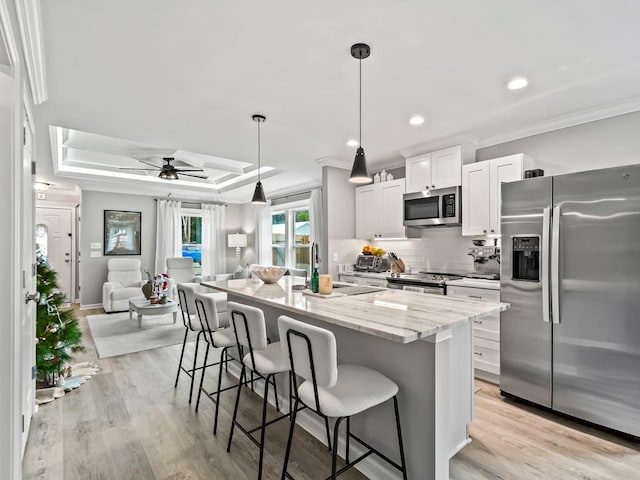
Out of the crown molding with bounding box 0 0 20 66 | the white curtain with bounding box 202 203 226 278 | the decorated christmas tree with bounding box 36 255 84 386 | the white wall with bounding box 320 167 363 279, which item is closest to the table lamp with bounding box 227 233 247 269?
the white curtain with bounding box 202 203 226 278

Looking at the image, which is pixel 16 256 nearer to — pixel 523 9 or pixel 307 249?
pixel 523 9

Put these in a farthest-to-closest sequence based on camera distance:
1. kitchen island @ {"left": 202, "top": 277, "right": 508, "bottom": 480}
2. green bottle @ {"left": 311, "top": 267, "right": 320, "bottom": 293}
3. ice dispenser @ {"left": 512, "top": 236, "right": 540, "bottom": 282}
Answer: ice dispenser @ {"left": 512, "top": 236, "right": 540, "bottom": 282} < green bottle @ {"left": 311, "top": 267, "right": 320, "bottom": 293} < kitchen island @ {"left": 202, "top": 277, "right": 508, "bottom": 480}

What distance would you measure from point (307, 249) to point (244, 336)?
4811 millimetres

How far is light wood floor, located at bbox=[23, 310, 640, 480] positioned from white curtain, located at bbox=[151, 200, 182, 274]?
4.84 meters

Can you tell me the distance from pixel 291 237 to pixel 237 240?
174cm

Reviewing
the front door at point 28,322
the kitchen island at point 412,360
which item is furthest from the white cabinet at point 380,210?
the front door at point 28,322

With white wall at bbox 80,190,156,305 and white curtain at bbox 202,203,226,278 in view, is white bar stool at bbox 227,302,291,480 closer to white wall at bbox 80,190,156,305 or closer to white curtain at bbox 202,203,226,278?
white wall at bbox 80,190,156,305

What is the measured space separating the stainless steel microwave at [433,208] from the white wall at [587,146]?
30.9 inches

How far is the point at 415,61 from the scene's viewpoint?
2211 millimetres

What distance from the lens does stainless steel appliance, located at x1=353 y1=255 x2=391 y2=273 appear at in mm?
4535

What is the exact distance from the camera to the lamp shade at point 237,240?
8.17 metres

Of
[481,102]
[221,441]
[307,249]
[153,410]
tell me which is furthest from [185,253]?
[481,102]

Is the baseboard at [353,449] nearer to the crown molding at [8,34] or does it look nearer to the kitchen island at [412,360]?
the kitchen island at [412,360]

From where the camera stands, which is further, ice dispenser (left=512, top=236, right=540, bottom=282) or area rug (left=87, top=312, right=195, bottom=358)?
area rug (left=87, top=312, right=195, bottom=358)
